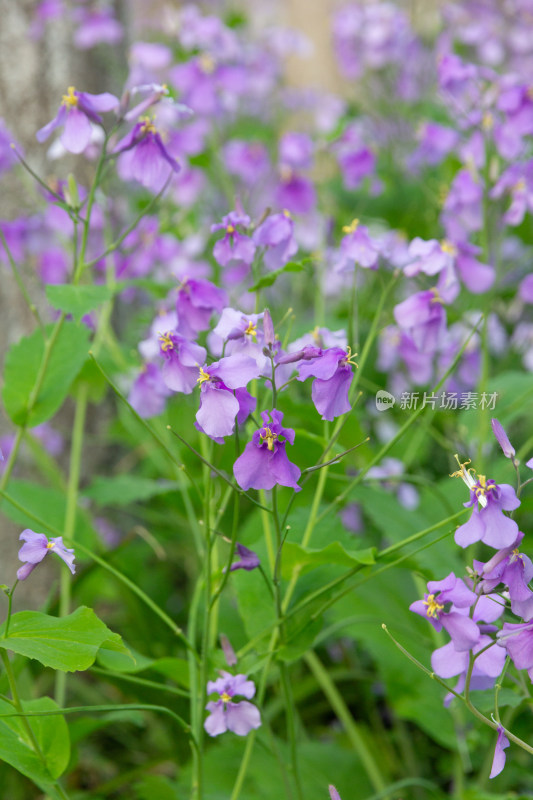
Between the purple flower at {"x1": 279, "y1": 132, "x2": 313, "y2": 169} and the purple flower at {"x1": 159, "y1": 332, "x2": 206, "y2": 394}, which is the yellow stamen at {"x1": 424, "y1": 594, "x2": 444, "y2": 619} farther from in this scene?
the purple flower at {"x1": 279, "y1": 132, "x2": 313, "y2": 169}

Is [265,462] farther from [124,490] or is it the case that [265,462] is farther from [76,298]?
[124,490]

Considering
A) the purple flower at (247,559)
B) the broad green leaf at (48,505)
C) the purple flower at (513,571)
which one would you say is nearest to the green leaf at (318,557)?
the purple flower at (247,559)

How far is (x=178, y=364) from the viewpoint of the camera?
81cm

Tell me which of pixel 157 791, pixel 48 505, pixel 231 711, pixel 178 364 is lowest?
pixel 157 791

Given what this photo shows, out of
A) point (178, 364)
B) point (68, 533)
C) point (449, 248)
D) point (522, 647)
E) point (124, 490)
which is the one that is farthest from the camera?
point (124, 490)

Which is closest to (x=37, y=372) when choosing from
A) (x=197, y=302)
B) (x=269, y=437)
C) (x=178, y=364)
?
(x=197, y=302)

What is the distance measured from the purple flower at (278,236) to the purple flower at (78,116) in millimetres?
233

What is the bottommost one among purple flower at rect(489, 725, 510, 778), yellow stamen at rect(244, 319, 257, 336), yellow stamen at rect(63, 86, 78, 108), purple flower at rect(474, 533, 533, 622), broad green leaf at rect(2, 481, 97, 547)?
broad green leaf at rect(2, 481, 97, 547)

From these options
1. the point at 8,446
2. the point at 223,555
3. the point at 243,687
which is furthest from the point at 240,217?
the point at 8,446

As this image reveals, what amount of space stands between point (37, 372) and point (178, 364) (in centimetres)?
44

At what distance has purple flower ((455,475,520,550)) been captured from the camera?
69 cm

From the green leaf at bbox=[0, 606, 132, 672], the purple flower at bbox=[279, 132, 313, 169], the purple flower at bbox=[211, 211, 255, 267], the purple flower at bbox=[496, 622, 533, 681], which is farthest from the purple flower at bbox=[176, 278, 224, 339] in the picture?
the purple flower at bbox=[279, 132, 313, 169]

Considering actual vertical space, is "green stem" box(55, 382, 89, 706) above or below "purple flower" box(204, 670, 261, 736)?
below

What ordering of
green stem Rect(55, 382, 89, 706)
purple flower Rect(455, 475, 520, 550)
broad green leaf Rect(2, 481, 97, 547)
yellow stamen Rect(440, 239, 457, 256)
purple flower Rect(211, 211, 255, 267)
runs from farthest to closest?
broad green leaf Rect(2, 481, 97, 547) → green stem Rect(55, 382, 89, 706) → yellow stamen Rect(440, 239, 457, 256) → purple flower Rect(211, 211, 255, 267) → purple flower Rect(455, 475, 520, 550)
